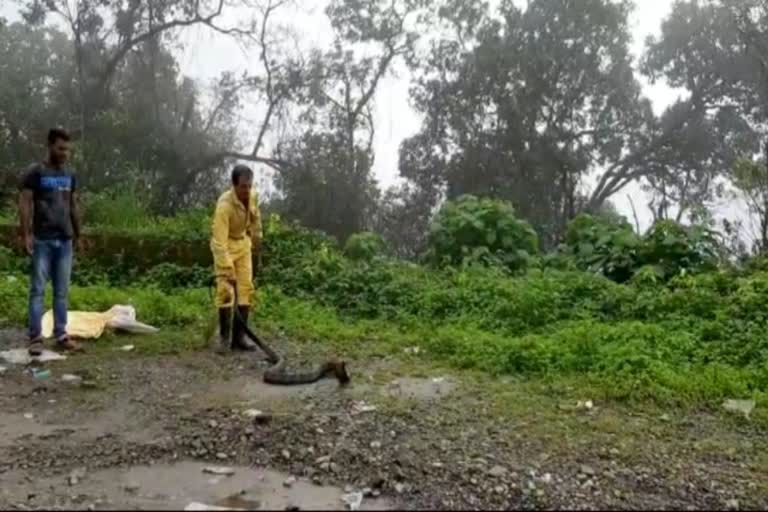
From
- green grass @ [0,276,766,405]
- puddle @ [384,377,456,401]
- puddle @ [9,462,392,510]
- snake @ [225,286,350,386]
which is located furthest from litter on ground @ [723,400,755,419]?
puddle @ [9,462,392,510]

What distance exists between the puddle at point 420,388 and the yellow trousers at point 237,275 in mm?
1533

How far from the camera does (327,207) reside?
16953 millimetres

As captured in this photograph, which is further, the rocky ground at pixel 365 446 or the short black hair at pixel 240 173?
the short black hair at pixel 240 173

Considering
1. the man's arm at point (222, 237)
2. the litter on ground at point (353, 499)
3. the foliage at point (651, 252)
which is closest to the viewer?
the litter on ground at point (353, 499)

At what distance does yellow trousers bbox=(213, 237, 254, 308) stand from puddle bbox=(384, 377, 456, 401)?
1.53 m

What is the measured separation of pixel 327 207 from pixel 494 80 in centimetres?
495

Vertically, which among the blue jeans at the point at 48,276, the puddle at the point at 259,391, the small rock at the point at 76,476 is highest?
the blue jeans at the point at 48,276

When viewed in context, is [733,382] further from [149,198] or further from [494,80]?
[494,80]

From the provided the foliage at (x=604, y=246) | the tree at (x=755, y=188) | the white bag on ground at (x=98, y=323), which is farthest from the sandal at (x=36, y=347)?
the tree at (x=755, y=188)

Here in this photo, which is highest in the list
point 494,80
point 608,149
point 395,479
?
point 494,80

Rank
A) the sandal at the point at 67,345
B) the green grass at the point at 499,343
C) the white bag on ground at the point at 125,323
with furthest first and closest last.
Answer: the white bag on ground at the point at 125,323 → the sandal at the point at 67,345 → the green grass at the point at 499,343

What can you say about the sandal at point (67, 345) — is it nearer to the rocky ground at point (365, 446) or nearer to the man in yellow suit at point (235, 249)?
the rocky ground at point (365, 446)

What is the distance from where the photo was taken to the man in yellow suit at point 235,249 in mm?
6109

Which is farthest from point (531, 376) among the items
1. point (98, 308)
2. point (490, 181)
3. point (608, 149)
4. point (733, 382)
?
point (608, 149)
